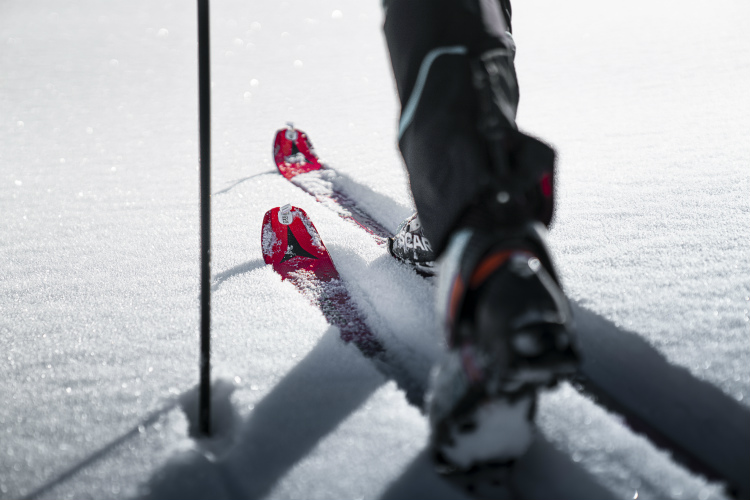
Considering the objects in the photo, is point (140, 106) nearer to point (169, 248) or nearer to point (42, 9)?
point (169, 248)

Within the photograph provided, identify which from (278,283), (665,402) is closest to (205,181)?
(278,283)

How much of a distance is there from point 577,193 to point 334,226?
725 millimetres

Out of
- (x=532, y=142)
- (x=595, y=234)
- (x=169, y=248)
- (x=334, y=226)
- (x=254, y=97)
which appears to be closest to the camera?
(x=532, y=142)

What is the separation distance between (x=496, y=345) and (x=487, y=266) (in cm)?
10

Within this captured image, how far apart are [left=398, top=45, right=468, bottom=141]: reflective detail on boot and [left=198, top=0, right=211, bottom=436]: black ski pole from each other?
306 millimetres

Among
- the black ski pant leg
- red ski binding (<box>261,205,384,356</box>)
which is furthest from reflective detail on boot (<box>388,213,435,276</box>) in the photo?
the black ski pant leg


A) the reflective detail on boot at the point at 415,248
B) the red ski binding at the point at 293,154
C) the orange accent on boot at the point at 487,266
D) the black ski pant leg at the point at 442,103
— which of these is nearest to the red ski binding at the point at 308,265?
the reflective detail on boot at the point at 415,248

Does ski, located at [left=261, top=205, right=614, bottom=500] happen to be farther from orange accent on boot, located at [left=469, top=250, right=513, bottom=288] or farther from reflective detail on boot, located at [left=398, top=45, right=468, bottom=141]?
reflective detail on boot, located at [left=398, top=45, right=468, bottom=141]

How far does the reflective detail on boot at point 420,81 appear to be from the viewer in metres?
0.76

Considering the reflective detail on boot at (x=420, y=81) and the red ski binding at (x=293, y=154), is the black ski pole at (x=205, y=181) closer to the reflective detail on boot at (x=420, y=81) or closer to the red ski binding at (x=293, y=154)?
the reflective detail on boot at (x=420, y=81)

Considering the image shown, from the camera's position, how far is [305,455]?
696mm

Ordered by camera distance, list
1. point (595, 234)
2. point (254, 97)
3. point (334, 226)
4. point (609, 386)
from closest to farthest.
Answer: point (609, 386), point (595, 234), point (334, 226), point (254, 97)

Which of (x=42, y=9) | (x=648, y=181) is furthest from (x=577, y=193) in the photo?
(x=42, y=9)

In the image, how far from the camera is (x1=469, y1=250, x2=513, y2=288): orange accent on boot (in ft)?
1.94
